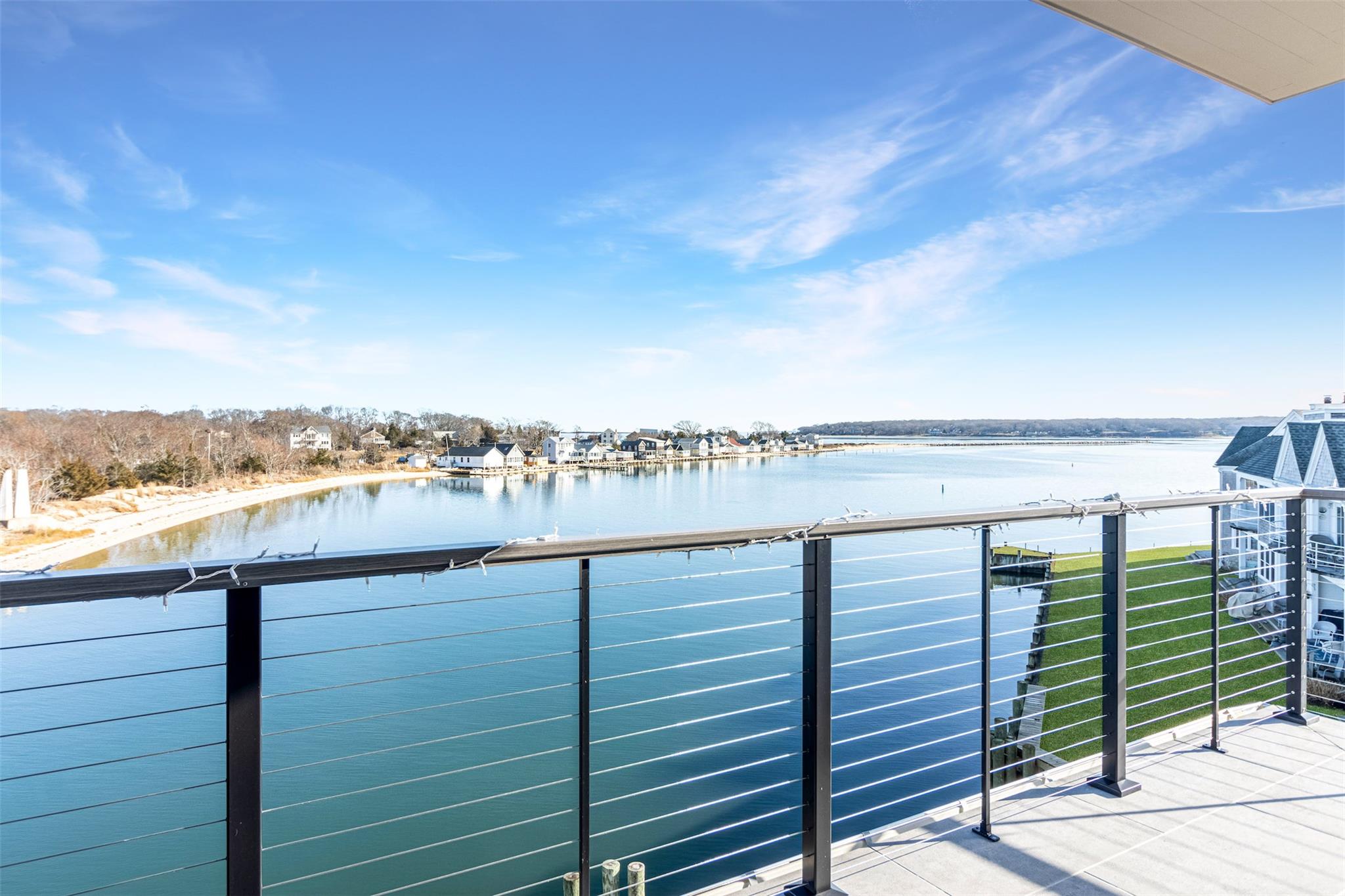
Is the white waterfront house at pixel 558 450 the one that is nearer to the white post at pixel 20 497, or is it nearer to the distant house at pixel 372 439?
the distant house at pixel 372 439

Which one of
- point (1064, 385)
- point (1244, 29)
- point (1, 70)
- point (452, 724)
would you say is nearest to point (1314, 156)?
point (1244, 29)

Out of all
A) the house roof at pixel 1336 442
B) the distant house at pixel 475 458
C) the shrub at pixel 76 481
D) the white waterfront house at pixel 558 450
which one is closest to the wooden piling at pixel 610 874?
the house roof at pixel 1336 442

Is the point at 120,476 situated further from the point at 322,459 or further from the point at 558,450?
the point at 558,450

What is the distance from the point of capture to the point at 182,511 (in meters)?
34.7

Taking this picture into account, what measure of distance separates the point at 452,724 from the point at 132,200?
39914 mm

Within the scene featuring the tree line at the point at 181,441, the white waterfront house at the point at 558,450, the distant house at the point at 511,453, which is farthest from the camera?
the white waterfront house at the point at 558,450

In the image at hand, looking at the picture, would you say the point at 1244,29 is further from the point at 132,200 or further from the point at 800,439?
the point at 800,439

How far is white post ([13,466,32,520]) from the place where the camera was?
848 inches

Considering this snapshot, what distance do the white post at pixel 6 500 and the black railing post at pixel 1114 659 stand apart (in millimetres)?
27584

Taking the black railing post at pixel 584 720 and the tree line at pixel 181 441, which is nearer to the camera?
the black railing post at pixel 584 720

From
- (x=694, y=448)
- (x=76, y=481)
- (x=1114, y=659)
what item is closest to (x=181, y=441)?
(x=76, y=481)

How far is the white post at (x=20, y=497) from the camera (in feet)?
70.7

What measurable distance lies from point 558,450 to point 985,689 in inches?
2416

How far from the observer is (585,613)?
57.8 inches
